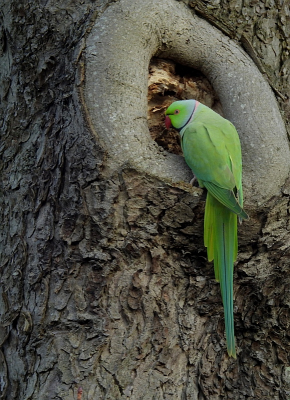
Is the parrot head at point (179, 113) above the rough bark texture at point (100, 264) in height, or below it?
above

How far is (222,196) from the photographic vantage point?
1.91 metres

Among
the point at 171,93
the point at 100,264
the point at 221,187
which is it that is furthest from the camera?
the point at 171,93

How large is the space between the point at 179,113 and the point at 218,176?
0.39 m

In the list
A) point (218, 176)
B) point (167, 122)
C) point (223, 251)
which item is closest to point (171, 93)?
point (167, 122)

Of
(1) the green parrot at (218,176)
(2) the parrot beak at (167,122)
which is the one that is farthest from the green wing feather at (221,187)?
(2) the parrot beak at (167,122)

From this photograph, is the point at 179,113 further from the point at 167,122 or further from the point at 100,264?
the point at 100,264

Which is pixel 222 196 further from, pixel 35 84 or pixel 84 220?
pixel 35 84

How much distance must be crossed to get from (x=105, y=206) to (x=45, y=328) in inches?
22.7

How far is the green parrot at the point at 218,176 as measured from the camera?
191 centimetres

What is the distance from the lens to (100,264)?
1834 mm

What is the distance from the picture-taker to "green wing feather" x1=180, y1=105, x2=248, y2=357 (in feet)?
6.27

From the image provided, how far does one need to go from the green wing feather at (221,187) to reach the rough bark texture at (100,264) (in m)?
0.07

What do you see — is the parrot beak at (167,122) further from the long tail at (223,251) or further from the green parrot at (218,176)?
the long tail at (223,251)

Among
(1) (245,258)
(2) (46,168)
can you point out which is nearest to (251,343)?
(1) (245,258)
